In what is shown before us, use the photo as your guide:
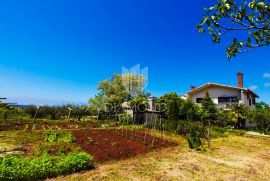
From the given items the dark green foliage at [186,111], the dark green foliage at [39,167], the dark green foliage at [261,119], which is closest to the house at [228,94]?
the dark green foliage at [261,119]

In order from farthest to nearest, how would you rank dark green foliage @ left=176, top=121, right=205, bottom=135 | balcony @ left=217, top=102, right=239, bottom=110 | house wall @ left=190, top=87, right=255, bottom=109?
1. balcony @ left=217, top=102, right=239, bottom=110
2. house wall @ left=190, top=87, right=255, bottom=109
3. dark green foliage @ left=176, top=121, right=205, bottom=135

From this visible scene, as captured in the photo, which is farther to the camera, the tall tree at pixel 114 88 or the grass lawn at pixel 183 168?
the tall tree at pixel 114 88

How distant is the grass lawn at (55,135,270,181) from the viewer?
8.04 meters

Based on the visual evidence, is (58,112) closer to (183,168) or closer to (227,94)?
(183,168)

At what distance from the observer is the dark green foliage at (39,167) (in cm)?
675

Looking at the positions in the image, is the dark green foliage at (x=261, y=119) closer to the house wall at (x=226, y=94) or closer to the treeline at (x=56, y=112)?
the house wall at (x=226, y=94)

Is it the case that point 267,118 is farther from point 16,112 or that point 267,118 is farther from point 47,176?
point 16,112

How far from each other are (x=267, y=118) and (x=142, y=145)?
67.9ft

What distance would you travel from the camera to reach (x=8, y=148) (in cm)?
1066

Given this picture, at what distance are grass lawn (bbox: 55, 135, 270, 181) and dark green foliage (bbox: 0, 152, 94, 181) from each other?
365 millimetres

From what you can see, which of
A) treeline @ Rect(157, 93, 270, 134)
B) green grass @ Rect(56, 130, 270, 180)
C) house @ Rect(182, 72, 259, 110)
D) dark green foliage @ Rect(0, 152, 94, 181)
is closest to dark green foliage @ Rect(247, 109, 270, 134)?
treeline @ Rect(157, 93, 270, 134)

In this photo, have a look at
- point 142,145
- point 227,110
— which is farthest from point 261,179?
point 227,110

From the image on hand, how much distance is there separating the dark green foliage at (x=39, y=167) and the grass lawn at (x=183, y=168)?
1.20ft

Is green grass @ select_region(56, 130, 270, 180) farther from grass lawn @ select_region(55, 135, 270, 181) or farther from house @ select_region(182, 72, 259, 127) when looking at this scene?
house @ select_region(182, 72, 259, 127)
